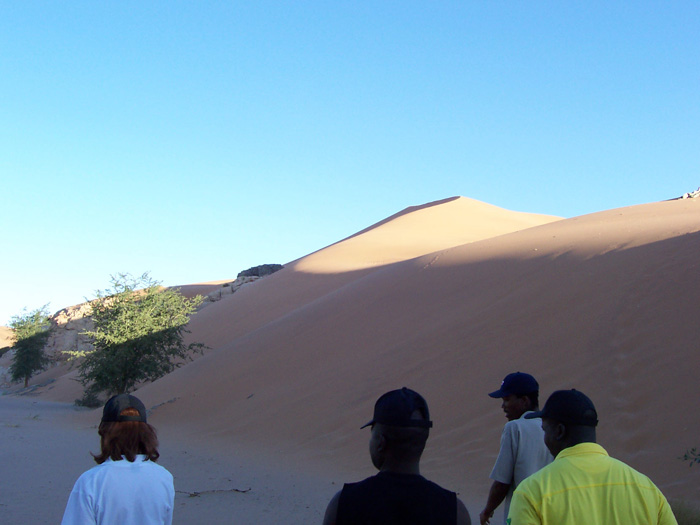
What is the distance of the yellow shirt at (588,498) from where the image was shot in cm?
232

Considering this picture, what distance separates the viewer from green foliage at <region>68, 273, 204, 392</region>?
24.1m

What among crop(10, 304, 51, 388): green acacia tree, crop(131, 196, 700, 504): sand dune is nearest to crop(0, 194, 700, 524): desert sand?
crop(131, 196, 700, 504): sand dune

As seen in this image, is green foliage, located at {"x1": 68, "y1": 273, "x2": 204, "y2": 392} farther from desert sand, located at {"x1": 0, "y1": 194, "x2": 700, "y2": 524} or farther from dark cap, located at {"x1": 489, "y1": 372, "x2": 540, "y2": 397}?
dark cap, located at {"x1": 489, "y1": 372, "x2": 540, "y2": 397}

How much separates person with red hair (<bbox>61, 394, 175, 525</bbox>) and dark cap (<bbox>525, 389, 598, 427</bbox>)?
5.59ft

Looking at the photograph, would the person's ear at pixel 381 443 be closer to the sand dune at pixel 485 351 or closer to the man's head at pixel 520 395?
the man's head at pixel 520 395

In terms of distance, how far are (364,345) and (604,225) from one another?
8111mm

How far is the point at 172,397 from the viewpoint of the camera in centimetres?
1942

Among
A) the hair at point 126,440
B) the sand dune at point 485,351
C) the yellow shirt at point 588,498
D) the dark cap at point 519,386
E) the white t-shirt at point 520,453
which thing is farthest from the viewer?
the sand dune at point 485,351

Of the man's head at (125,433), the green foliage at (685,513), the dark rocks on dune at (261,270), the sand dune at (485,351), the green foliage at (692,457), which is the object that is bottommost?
the green foliage at (685,513)

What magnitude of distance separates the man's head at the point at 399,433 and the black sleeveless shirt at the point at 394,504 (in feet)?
0.23

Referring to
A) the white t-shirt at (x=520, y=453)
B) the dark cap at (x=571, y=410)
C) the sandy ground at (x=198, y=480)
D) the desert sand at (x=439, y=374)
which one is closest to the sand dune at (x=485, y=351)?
the desert sand at (x=439, y=374)

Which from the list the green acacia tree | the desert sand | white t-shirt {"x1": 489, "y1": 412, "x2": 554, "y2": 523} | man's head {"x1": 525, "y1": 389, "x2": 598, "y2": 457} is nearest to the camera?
man's head {"x1": 525, "y1": 389, "x2": 598, "y2": 457}

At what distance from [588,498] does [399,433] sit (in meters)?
0.76

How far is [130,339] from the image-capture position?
2442 cm
